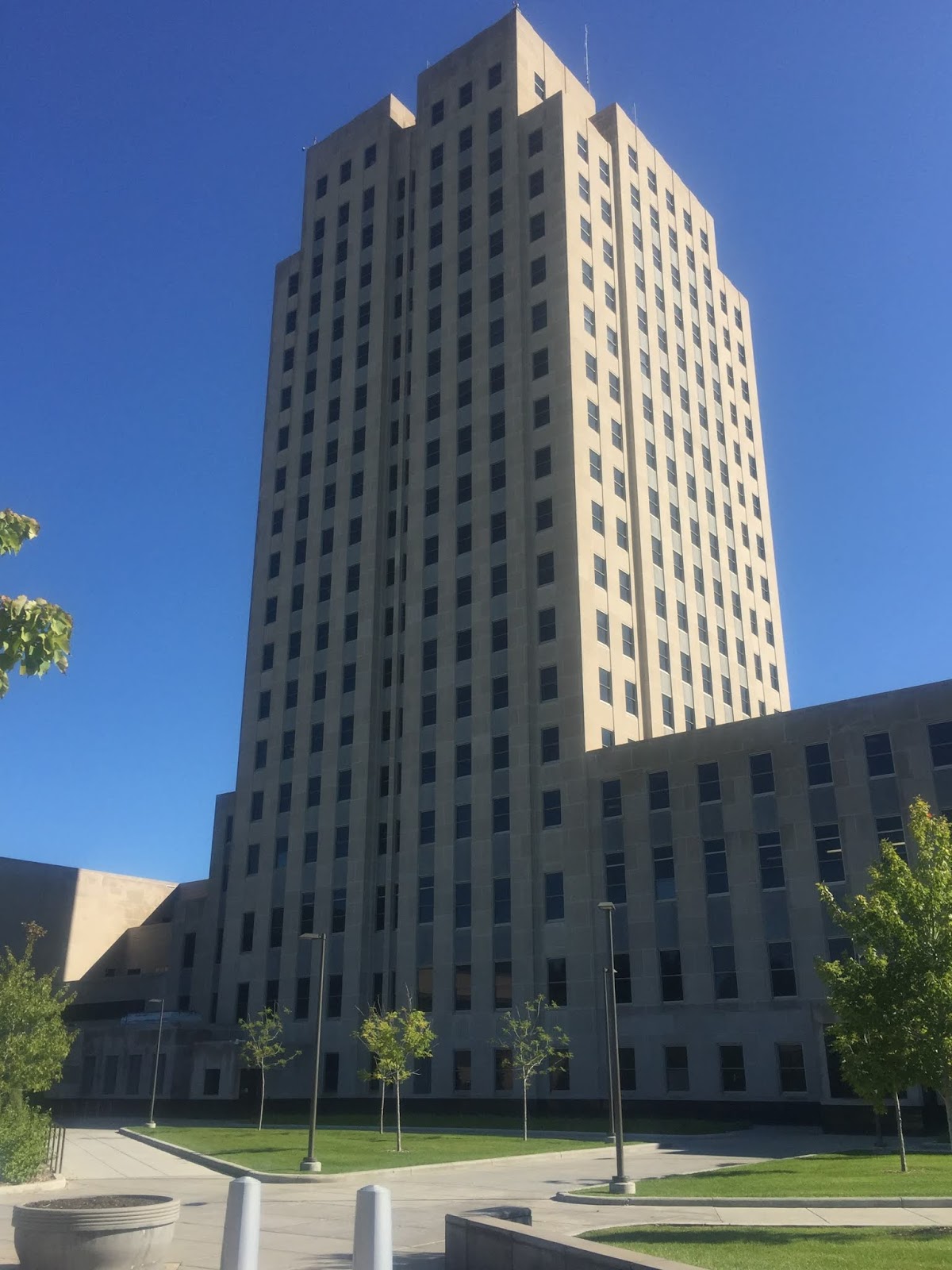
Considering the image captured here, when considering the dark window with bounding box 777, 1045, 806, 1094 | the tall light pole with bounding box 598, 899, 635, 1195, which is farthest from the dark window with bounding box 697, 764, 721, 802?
the tall light pole with bounding box 598, 899, 635, 1195

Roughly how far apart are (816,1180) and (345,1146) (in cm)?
2019

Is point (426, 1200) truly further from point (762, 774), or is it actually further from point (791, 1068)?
point (762, 774)

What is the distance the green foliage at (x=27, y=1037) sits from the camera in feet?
104

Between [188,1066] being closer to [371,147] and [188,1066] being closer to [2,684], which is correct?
[2,684]

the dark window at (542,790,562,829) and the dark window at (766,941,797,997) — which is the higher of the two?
the dark window at (542,790,562,829)

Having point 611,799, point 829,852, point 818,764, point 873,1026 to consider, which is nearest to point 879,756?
point 818,764

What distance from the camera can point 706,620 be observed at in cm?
7581

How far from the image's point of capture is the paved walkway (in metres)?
17.5

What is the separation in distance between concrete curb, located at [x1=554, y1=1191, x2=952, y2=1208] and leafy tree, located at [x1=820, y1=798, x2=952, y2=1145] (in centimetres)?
290

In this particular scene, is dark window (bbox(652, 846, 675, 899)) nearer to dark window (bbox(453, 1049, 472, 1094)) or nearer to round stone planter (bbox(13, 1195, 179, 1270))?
dark window (bbox(453, 1049, 472, 1094))

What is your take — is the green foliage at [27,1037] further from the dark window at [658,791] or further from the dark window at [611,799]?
the dark window at [658,791]

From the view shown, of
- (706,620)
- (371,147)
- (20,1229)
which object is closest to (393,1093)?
(706,620)

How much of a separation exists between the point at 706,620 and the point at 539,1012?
104ft

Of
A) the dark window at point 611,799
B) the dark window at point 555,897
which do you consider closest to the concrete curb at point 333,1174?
the dark window at point 555,897
